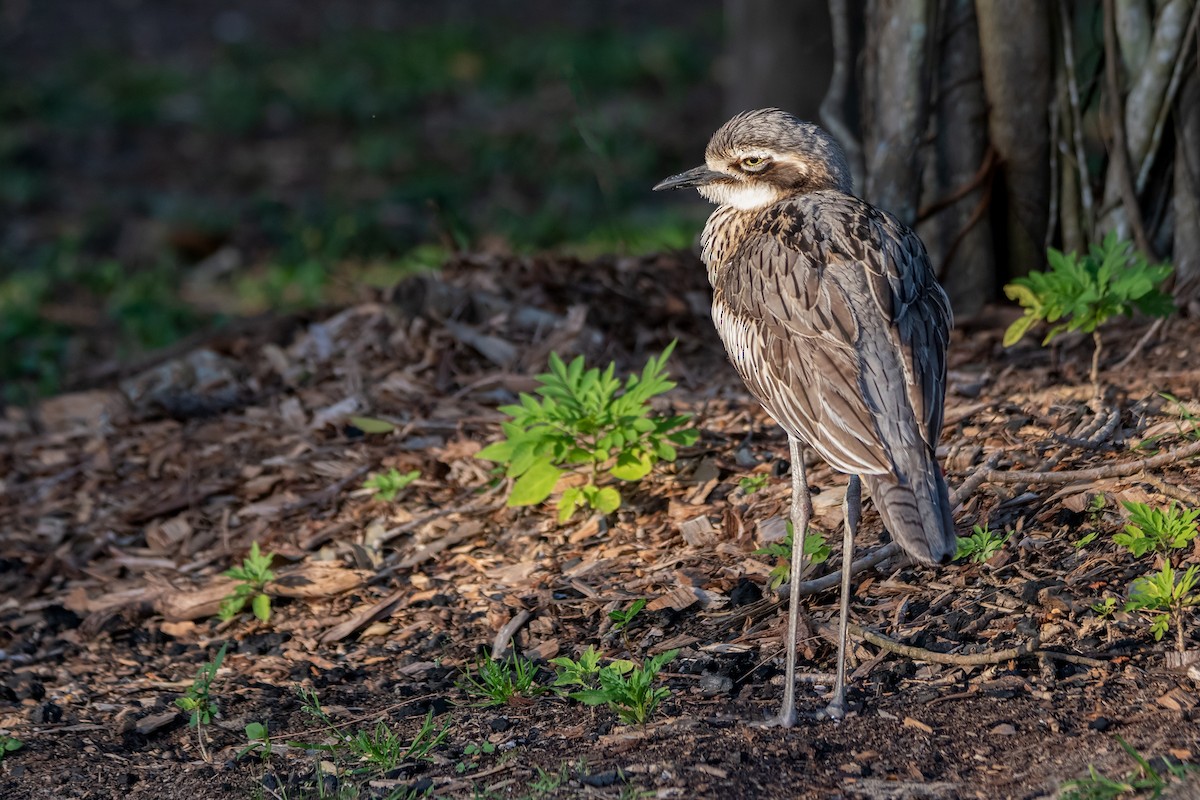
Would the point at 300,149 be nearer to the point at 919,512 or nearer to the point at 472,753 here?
the point at 472,753

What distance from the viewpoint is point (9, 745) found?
14.3 ft

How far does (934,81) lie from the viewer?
6.32 metres

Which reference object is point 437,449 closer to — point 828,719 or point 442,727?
point 442,727

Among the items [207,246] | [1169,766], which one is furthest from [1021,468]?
[207,246]

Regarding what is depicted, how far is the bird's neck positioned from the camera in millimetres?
4770

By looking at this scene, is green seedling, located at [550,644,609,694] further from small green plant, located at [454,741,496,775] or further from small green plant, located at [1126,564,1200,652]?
small green plant, located at [1126,564,1200,652]

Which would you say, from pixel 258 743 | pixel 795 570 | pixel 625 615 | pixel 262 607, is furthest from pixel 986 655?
pixel 262 607

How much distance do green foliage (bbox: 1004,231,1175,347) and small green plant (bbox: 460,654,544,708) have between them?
226 centimetres

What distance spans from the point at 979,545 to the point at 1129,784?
1.21 metres

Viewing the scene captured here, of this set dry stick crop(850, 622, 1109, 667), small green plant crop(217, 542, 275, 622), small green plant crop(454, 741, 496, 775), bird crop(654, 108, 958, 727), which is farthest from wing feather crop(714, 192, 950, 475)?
small green plant crop(217, 542, 275, 622)

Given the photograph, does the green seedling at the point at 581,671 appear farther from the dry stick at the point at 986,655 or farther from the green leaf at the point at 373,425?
the green leaf at the point at 373,425

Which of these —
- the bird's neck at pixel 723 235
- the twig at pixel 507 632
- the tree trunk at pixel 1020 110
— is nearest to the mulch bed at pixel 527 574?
the twig at pixel 507 632

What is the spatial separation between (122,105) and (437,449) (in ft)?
33.8

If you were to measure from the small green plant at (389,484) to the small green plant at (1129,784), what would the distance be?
2.93 metres
